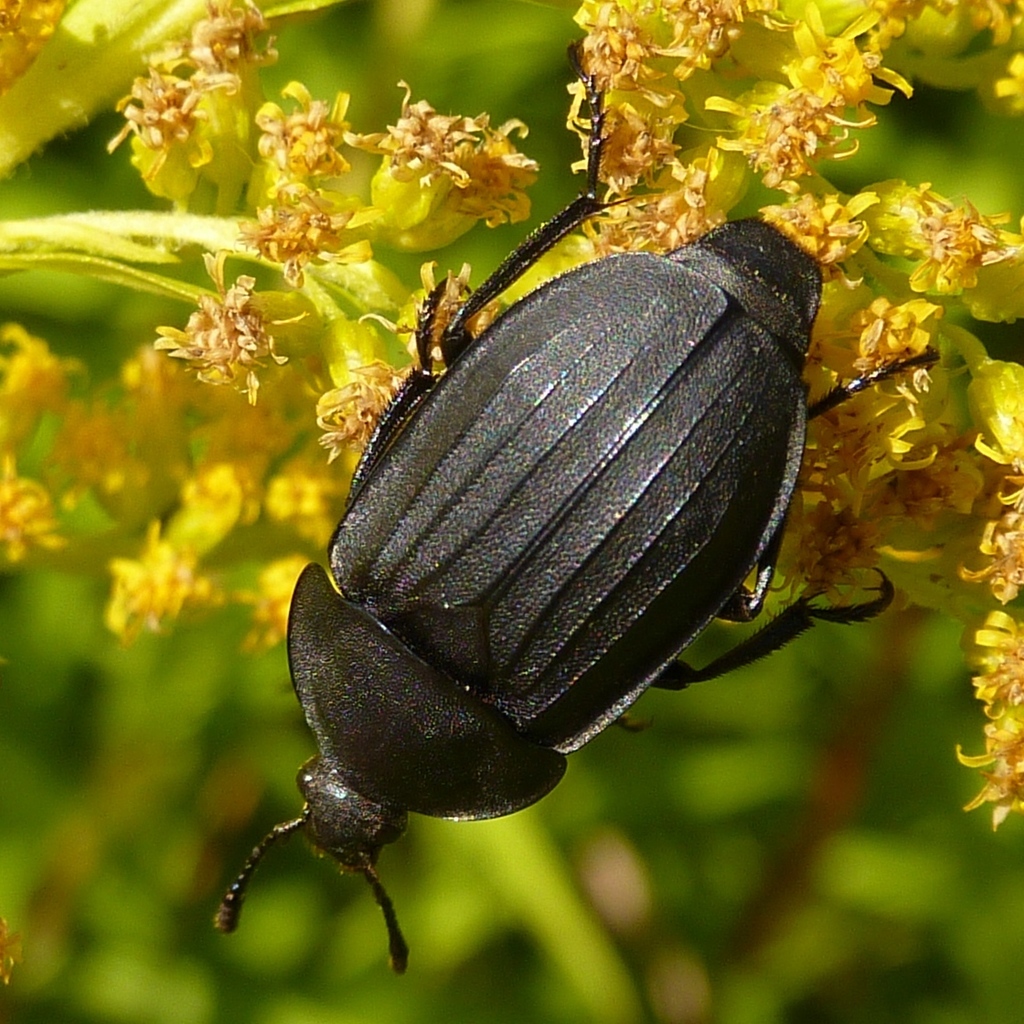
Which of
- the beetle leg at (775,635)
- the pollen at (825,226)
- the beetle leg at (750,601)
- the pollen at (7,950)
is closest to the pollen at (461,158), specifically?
the pollen at (825,226)

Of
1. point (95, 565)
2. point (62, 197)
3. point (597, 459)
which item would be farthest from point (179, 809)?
point (597, 459)

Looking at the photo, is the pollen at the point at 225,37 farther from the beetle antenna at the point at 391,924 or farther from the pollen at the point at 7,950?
the beetle antenna at the point at 391,924

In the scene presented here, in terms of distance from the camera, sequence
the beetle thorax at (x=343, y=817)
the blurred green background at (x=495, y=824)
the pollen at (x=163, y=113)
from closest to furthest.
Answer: the pollen at (x=163, y=113) → the beetle thorax at (x=343, y=817) → the blurred green background at (x=495, y=824)

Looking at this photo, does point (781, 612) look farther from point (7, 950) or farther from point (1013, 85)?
point (7, 950)

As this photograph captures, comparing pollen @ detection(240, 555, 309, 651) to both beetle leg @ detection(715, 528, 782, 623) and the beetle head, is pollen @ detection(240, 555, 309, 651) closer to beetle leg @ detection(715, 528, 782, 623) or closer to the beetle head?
the beetle head

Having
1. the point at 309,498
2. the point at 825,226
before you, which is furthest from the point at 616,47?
the point at 309,498
